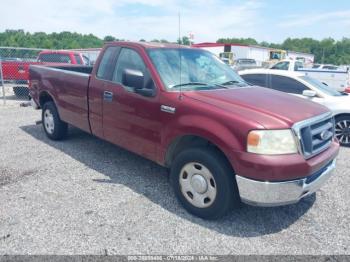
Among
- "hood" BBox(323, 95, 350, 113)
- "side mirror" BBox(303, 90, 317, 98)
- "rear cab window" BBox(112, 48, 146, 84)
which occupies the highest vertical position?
"rear cab window" BBox(112, 48, 146, 84)

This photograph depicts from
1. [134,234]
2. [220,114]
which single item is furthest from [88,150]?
[220,114]

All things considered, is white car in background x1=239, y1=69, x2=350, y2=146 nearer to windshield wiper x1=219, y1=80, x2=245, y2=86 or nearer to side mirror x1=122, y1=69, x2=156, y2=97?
windshield wiper x1=219, y1=80, x2=245, y2=86

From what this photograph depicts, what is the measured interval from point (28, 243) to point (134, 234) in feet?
3.34

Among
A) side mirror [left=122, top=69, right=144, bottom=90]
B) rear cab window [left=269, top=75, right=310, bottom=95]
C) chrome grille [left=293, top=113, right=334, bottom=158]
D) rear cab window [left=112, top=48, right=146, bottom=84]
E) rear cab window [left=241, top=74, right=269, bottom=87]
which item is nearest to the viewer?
chrome grille [left=293, top=113, right=334, bottom=158]

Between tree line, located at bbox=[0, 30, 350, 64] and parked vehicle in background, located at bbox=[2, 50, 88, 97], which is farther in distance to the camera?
tree line, located at bbox=[0, 30, 350, 64]

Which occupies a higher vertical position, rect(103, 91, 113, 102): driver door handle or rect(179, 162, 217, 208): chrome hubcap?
rect(103, 91, 113, 102): driver door handle

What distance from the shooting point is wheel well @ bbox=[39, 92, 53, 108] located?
6255 mm

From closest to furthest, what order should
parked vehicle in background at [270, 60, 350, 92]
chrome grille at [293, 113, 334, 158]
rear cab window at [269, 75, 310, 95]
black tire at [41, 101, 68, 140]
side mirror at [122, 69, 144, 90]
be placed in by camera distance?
chrome grille at [293, 113, 334, 158], side mirror at [122, 69, 144, 90], black tire at [41, 101, 68, 140], rear cab window at [269, 75, 310, 95], parked vehicle in background at [270, 60, 350, 92]

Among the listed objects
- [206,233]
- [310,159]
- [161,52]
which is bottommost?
[206,233]

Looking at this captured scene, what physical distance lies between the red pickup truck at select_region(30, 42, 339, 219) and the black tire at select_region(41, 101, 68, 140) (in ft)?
4.14

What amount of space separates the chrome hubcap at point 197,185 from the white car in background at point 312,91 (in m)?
4.34

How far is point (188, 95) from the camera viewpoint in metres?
3.58

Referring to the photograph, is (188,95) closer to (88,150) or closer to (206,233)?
(206,233)

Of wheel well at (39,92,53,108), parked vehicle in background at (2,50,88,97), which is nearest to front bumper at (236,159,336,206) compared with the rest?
wheel well at (39,92,53,108)
